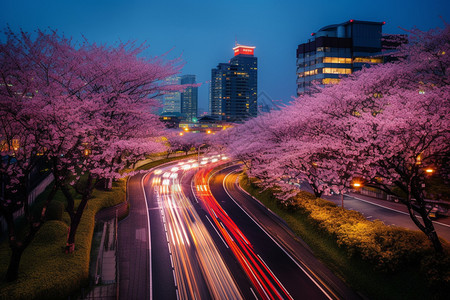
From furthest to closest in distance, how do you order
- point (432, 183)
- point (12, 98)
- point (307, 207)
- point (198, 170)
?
1. point (198, 170)
2. point (432, 183)
3. point (307, 207)
4. point (12, 98)

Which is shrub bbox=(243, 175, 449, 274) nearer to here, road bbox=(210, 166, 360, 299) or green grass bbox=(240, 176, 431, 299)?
green grass bbox=(240, 176, 431, 299)

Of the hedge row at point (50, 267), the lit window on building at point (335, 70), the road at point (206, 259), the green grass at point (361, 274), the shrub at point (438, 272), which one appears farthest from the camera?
the lit window on building at point (335, 70)

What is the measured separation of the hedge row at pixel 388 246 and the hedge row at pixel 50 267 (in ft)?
46.1

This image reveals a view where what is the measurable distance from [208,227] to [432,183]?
24.0m

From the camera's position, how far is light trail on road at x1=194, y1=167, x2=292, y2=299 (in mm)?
14657

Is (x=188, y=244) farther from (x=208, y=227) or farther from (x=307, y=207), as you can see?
(x=307, y=207)

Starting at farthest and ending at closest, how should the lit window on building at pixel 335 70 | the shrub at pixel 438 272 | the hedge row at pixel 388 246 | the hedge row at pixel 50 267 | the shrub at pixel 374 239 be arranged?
1. the lit window on building at pixel 335 70
2. the shrub at pixel 374 239
3. the hedge row at pixel 388 246
4. the hedge row at pixel 50 267
5. the shrub at pixel 438 272

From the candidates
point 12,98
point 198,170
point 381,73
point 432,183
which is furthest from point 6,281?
point 198,170

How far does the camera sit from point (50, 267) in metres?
12.8

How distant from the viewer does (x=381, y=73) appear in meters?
21.1

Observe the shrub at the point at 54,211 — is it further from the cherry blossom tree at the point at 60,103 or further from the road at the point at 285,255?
the road at the point at 285,255

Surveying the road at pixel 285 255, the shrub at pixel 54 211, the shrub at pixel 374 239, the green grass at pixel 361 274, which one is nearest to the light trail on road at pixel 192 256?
the road at pixel 285 255

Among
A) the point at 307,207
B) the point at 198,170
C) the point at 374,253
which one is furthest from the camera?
the point at 198,170

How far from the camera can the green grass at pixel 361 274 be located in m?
12.4
